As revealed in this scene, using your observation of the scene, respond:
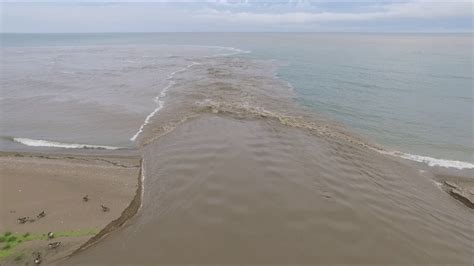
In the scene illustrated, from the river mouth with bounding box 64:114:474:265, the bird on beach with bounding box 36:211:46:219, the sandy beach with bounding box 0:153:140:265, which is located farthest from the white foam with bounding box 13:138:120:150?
the bird on beach with bounding box 36:211:46:219

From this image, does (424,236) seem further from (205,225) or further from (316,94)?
(316,94)

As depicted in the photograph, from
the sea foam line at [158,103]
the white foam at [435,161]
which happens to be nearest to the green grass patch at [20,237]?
the sea foam line at [158,103]

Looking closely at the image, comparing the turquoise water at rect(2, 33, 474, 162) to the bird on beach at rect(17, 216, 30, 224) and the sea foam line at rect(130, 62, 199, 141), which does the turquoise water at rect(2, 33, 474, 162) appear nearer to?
the sea foam line at rect(130, 62, 199, 141)

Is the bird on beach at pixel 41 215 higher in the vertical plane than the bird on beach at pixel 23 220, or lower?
higher

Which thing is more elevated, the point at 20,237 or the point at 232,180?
the point at 232,180

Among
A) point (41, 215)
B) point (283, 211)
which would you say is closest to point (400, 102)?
point (283, 211)

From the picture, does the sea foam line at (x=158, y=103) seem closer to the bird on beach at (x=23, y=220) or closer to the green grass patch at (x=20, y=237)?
the bird on beach at (x=23, y=220)

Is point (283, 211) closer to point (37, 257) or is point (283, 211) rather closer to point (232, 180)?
point (232, 180)
